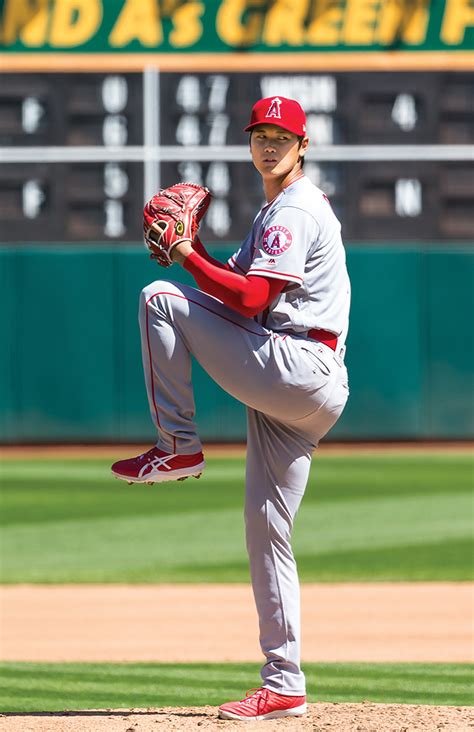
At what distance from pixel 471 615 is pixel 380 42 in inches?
366

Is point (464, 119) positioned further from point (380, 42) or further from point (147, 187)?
point (147, 187)

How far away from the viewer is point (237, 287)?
3.97 m

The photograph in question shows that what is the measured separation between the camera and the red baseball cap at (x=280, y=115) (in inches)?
162

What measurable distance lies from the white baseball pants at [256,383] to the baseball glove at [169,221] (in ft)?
0.35

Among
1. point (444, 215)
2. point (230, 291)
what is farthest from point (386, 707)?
point (444, 215)

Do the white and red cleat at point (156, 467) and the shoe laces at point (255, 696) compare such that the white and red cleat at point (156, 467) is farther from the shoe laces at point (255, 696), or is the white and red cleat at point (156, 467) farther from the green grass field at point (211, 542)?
the green grass field at point (211, 542)

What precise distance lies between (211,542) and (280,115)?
19.6ft

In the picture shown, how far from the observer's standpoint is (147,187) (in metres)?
15.2

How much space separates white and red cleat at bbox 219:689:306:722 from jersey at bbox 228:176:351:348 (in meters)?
1.07

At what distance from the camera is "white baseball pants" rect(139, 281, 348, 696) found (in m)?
4.07

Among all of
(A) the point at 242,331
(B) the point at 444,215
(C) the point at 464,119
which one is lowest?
(A) the point at 242,331

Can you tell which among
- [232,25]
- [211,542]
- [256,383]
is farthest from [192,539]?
[232,25]

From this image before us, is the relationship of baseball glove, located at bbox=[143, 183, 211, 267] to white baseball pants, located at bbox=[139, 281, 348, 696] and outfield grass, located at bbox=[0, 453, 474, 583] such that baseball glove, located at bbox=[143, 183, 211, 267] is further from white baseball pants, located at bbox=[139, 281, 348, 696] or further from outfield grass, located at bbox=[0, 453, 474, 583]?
outfield grass, located at bbox=[0, 453, 474, 583]

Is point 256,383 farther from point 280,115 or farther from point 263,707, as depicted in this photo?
point 263,707
